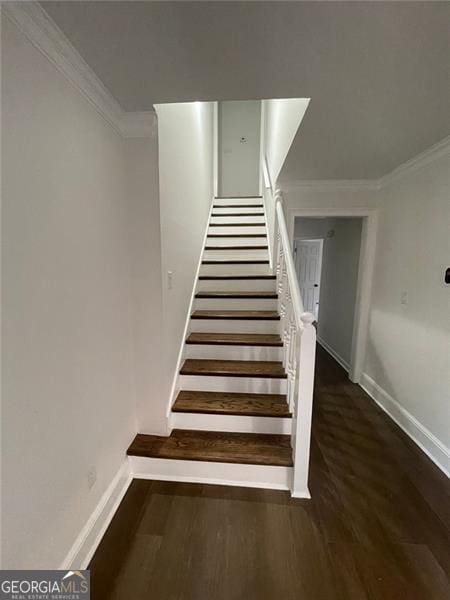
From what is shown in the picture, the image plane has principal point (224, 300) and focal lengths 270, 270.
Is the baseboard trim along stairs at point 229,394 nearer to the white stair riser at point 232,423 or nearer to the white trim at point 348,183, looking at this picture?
the white stair riser at point 232,423

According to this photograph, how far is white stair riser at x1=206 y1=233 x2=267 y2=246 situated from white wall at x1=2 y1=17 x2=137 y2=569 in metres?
2.11

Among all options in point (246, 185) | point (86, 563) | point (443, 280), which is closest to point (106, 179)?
point (86, 563)

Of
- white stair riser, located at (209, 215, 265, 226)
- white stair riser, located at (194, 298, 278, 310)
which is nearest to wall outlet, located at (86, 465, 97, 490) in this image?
white stair riser, located at (194, 298, 278, 310)

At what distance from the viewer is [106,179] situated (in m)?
1.40

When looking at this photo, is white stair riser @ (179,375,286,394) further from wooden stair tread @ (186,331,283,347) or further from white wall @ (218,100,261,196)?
white wall @ (218,100,261,196)

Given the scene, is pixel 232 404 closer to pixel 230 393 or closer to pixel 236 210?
pixel 230 393

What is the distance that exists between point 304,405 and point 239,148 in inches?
204

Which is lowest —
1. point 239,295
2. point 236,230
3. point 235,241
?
point 239,295

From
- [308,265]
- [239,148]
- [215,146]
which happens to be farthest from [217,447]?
[239,148]

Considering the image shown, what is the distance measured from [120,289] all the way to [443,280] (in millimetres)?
2155

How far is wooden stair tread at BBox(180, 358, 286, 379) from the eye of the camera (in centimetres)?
206

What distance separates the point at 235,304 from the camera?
2748 millimetres

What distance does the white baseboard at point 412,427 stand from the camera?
1.85 meters

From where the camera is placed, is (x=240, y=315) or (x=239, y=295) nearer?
(x=240, y=315)
